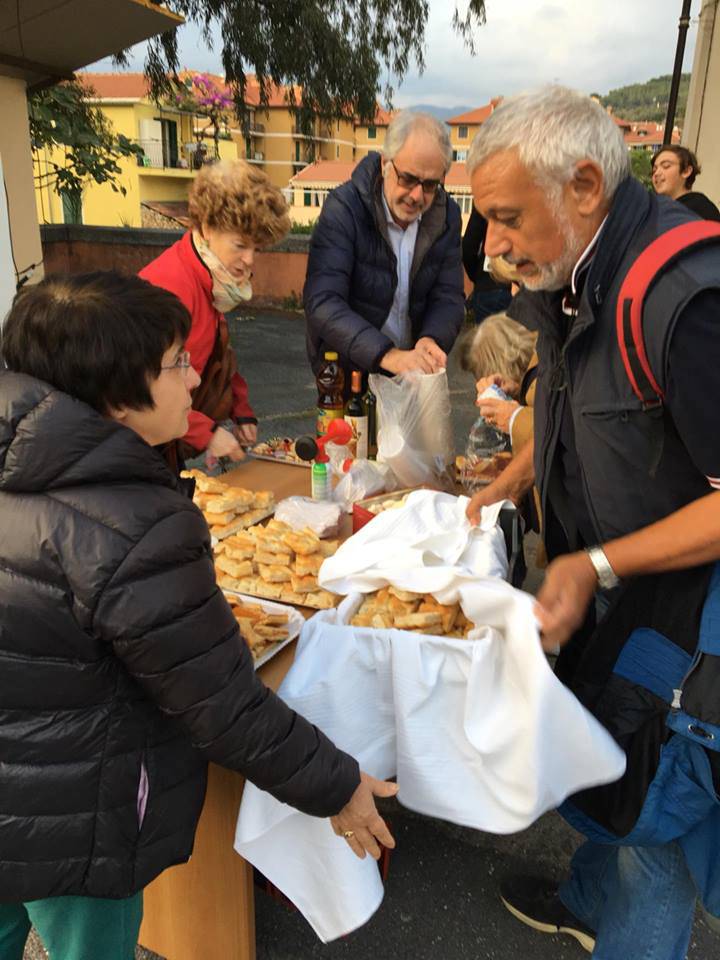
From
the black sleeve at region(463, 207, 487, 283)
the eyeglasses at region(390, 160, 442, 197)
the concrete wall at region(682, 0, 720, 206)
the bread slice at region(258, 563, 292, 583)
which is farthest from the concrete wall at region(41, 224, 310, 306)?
the bread slice at region(258, 563, 292, 583)

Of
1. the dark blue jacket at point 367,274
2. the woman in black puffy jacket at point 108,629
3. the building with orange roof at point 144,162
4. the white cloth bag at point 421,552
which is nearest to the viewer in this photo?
the woman in black puffy jacket at point 108,629

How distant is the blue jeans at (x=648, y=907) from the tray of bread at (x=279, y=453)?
1.86 metres

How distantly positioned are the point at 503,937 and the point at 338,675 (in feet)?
3.84

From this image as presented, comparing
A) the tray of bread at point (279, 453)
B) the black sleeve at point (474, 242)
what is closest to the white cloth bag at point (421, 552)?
the tray of bread at point (279, 453)

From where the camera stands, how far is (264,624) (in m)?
1.70

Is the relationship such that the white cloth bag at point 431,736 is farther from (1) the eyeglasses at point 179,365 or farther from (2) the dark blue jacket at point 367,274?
(2) the dark blue jacket at point 367,274

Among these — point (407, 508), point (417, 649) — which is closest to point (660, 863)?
point (417, 649)

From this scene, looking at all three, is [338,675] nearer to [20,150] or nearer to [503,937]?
[503,937]

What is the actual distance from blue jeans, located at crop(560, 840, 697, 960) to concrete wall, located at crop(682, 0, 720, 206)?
7.34 m

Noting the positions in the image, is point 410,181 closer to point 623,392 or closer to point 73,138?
point 623,392

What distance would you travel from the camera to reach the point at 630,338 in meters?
1.28

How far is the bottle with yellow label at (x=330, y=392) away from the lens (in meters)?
2.76

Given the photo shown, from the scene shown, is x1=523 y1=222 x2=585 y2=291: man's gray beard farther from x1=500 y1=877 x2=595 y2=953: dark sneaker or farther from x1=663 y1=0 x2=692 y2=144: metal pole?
x1=663 y1=0 x2=692 y2=144: metal pole

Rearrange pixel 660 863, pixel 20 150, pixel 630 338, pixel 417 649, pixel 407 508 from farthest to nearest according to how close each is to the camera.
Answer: pixel 20 150 < pixel 407 508 < pixel 660 863 < pixel 417 649 < pixel 630 338
